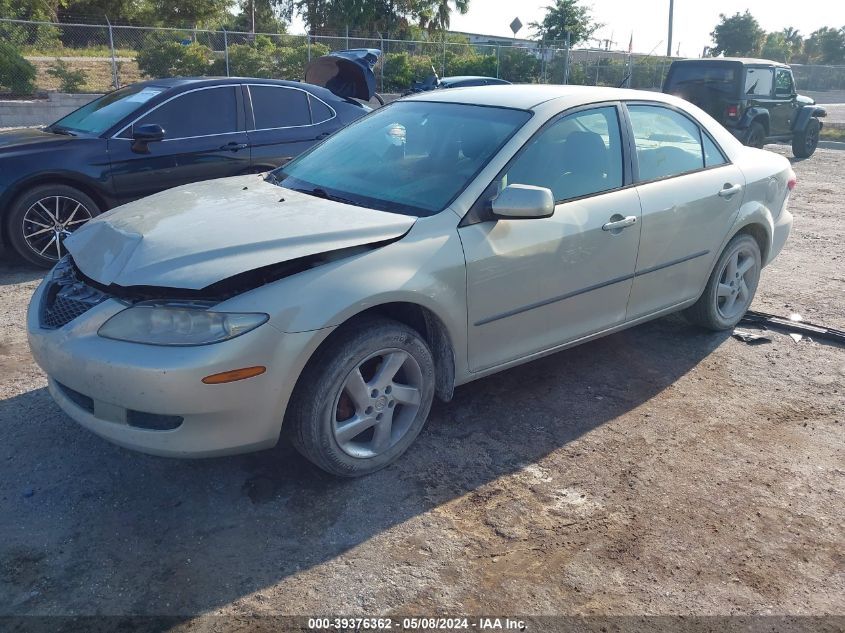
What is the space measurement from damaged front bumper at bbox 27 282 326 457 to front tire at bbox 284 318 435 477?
14cm

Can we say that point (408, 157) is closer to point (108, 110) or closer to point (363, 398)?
point (363, 398)

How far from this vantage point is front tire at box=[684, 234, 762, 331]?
4.97 meters

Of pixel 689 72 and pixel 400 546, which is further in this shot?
pixel 689 72

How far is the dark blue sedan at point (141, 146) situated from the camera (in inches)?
242

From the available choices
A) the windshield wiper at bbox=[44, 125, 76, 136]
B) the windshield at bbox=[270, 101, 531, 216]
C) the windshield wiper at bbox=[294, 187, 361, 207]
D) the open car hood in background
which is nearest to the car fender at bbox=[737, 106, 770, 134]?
the open car hood in background

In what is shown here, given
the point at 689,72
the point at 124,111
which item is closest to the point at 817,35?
the point at 689,72

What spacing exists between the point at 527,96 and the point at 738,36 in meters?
66.0

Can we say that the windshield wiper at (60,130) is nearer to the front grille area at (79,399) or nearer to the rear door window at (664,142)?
the front grille area at (79,399)

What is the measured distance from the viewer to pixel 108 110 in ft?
22.4

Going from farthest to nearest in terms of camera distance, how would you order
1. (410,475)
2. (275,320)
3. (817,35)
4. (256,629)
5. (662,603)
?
(817,35) < (410,475) < (275,320) < (662,603) < (256,629)

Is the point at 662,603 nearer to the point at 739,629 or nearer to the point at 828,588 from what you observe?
the point at 739,629

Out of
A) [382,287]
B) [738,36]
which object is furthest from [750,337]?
[738,36]

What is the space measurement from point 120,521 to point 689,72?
14.3 metres

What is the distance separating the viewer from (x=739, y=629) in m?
2.54
